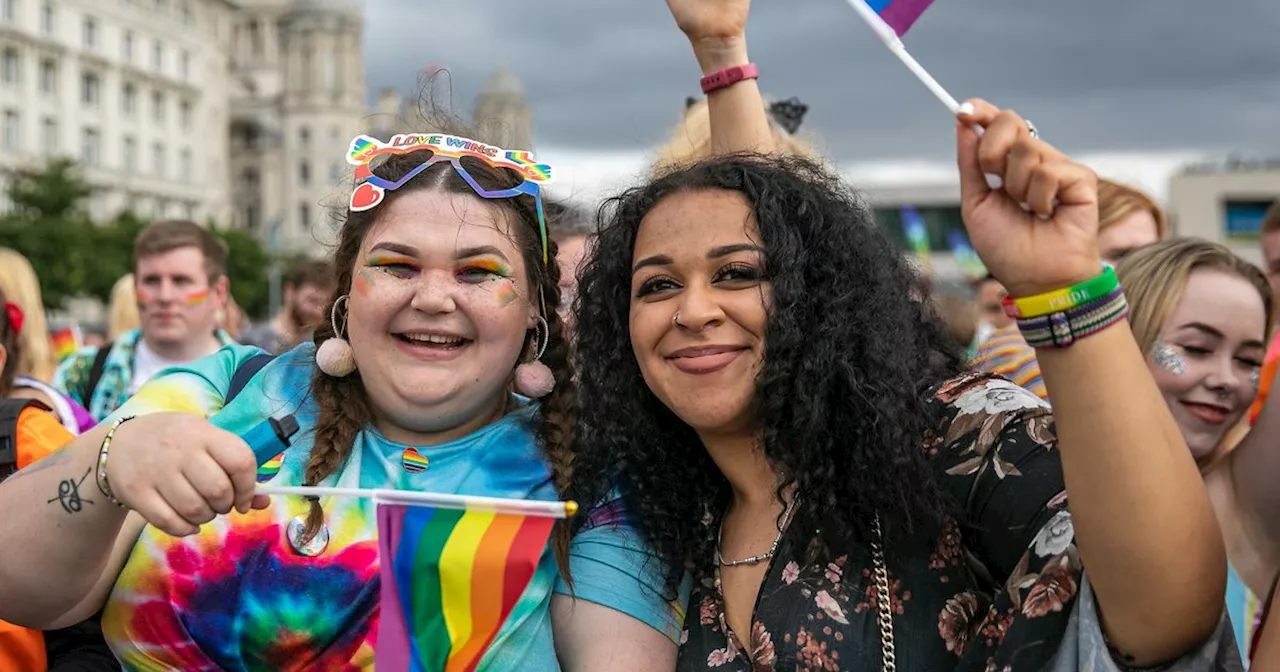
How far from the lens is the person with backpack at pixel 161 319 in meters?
6.21

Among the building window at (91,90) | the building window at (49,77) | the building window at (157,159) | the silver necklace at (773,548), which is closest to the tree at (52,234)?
the building window at (49,77)

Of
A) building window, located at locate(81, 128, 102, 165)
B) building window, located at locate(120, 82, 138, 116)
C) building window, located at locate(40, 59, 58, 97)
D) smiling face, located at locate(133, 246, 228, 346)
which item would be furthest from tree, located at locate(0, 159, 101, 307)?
smiling face, located at locate(133, 246, 228, 346)

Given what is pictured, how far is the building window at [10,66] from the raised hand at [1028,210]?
62928 mm

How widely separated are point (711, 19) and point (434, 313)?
58.4 inches

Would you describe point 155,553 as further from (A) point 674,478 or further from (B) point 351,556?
(A) point 674,478

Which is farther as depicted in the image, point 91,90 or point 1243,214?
point 1243,214

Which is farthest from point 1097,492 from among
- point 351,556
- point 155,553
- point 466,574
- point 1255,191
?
point 1255,191

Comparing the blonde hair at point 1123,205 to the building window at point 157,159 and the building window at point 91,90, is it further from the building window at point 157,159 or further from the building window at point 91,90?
the building window at point 157,159

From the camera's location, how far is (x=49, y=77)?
5881cm

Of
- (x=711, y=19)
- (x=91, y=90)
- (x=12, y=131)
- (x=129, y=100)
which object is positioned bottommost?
(x=711, y=19)

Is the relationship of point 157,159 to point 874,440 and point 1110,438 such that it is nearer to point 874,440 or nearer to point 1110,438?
point 874,440

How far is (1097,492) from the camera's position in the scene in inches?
71.3

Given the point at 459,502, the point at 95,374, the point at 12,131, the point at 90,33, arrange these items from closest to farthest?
the point at 459,502, the point at 95,374, the point at 12,131, the point at 90,33

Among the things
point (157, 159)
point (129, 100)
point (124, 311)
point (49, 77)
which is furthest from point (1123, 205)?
point (157, 159)
